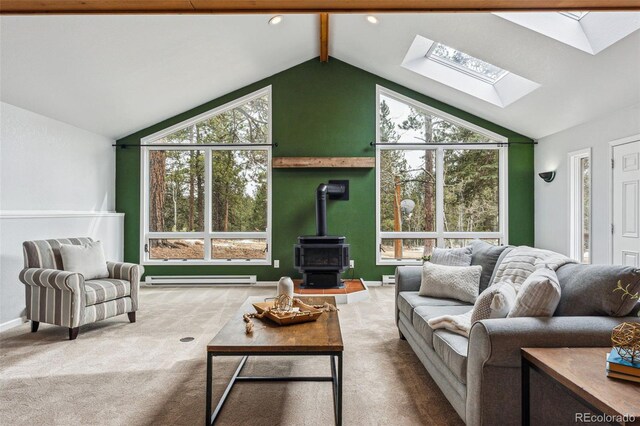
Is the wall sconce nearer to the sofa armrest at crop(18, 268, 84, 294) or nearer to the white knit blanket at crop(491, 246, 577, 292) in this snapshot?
the white knit blanket at crop(491, 246, 577, 292)

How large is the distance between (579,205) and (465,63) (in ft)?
8.16

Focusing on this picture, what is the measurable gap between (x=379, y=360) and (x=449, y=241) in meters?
3.65

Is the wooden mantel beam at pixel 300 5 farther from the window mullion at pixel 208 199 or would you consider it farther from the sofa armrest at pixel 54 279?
the window mullion at pixel 208 199

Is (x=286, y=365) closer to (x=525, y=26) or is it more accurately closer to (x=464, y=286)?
(x=464, y=286)

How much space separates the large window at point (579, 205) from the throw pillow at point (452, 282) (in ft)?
9.04

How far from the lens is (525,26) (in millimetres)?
3650

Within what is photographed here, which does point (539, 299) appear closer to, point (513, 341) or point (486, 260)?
point (513, 341)

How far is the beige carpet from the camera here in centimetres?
216

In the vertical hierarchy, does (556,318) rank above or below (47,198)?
below

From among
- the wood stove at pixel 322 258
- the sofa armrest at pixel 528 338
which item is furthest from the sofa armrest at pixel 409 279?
the wood stove at pixel 322 258

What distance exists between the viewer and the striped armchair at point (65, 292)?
135 inches

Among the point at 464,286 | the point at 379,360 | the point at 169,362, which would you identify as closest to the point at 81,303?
the point at 169,362

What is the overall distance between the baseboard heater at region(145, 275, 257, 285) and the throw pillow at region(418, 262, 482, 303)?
11.4 feet

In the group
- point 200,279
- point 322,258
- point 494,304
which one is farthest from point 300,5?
point 200,279
